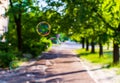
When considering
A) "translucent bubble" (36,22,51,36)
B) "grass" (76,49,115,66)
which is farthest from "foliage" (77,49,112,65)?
"translucent bubble" (36,22,51,36)

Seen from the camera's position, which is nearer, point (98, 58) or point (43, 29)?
point (43, 29)

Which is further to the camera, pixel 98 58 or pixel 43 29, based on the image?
pixel 98 58

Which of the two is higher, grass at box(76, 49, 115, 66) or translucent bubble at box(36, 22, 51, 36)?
translucent bubble at box(36, 22, 51, 36)

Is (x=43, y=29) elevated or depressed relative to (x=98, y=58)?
elevated

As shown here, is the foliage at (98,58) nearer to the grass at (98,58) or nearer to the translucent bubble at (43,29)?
the grass at (98,58)

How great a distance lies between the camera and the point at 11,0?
35.4m

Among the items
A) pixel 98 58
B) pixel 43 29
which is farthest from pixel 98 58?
pixel 43 29

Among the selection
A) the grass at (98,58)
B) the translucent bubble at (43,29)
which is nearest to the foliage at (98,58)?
the grass at (98,58)

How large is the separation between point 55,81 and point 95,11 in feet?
31.7

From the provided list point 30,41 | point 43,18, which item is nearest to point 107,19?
point 43,18

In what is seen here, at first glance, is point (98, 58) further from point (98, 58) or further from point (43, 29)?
point (43, 29)

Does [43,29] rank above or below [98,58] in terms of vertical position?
above

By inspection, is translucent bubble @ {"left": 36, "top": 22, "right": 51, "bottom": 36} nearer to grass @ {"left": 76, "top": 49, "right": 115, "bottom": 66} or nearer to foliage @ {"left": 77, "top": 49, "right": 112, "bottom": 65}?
grass @ {"left": 76, "top": 49, "right": 115, "bottom": 66}

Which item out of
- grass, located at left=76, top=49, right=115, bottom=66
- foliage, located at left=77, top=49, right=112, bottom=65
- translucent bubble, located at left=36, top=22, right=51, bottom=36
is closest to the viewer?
translucent bubble, located at left=36, top=22, right=51, bottom=36
